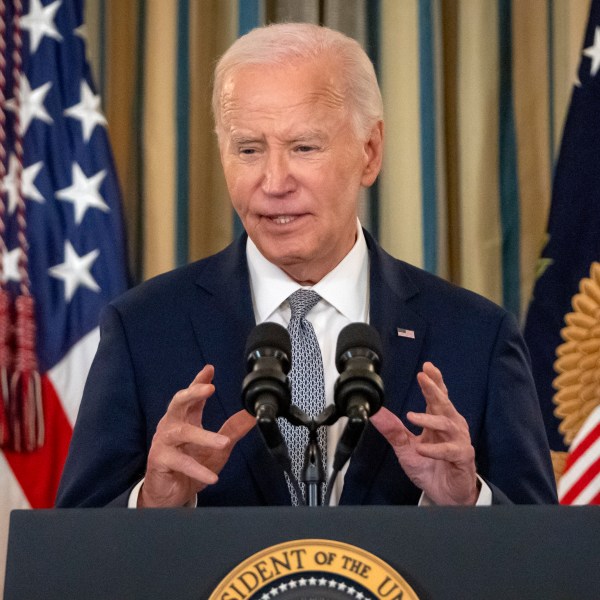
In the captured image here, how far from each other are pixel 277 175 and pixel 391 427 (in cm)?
62

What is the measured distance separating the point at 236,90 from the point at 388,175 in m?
1.60

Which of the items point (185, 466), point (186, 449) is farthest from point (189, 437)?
point (186, 449)

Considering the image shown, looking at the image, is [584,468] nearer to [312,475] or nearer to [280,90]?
[280,90]

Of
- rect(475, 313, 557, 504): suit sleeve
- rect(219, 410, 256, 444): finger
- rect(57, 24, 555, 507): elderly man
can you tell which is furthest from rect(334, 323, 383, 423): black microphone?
rect(475, 313, 557, 504): suit sleeve

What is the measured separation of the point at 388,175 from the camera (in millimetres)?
3848

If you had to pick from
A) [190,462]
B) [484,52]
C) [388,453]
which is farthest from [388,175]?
[190,462]

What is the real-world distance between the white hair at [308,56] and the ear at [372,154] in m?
0.04

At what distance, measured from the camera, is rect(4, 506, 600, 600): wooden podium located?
4.46 feet

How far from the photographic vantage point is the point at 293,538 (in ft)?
4.45

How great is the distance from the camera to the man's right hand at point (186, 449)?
170cm

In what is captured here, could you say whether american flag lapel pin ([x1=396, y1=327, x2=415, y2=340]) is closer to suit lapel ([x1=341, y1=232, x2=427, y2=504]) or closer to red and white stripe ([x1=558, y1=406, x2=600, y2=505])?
suit lapel ([x1=341, y1=232, x2=427, y2=504])

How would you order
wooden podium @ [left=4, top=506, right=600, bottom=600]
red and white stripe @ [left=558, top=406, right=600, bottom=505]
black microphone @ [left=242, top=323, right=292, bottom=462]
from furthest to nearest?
1. red and white stripe @ [left=558, top=406, right=600, bottom=505]
2. black microphone @ [left=242, top=323, right=292, bottom=462]
3. wooden podium @ [left=4, top=506, right=600, bottom=600]

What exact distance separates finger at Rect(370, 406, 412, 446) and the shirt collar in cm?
55

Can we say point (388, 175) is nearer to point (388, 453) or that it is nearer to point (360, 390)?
point (388, 453)
